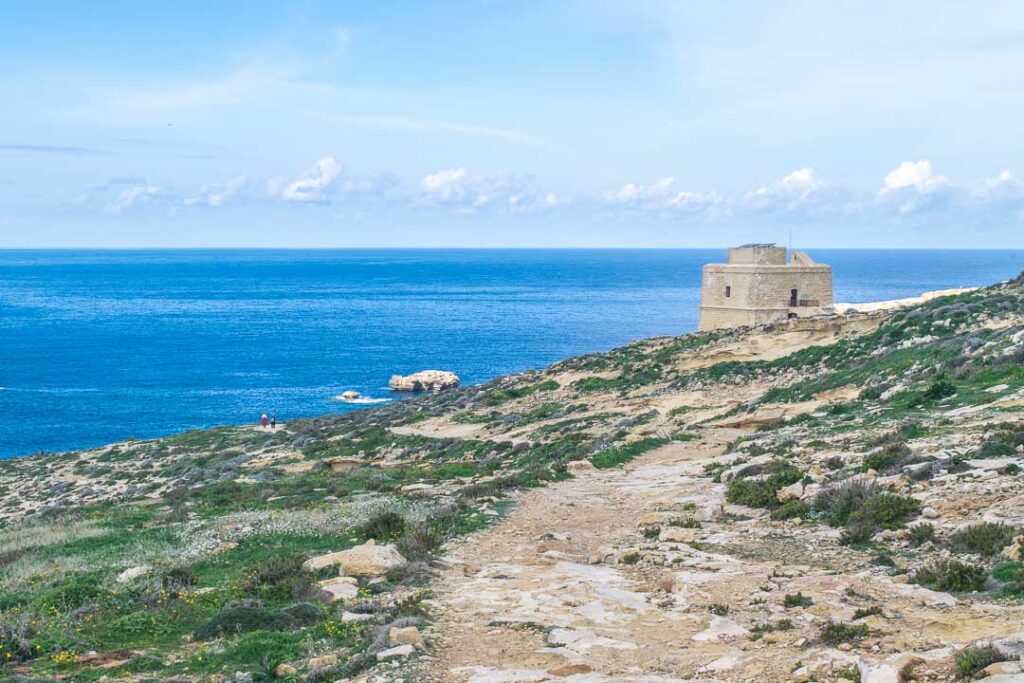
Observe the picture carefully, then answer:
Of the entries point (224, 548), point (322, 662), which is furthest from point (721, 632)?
point (224, 548)

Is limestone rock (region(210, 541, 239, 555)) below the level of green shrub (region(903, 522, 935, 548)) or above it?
below

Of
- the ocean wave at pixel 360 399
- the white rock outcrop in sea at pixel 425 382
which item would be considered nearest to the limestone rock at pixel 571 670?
the ocean wave at pixel 360 399

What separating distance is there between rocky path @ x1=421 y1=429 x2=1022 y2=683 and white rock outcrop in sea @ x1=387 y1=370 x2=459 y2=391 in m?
63.2

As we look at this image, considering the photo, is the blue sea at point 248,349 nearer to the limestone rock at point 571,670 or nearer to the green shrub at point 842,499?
the green shrub at point 842,499

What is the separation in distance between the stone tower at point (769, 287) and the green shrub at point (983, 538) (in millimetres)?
39679

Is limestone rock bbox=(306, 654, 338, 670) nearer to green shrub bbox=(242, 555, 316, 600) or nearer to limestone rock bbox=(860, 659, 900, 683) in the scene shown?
green shrub bbox=(242, 555, 316, 600)

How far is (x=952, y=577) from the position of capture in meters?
10.2

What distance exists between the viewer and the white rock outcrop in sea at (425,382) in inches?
3105

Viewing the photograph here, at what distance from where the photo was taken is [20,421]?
219 feet

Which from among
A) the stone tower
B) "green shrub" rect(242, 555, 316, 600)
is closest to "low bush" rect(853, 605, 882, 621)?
"green shrub" rect(242, 555, 316, 600)

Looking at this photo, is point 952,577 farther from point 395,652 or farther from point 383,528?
point 383,528

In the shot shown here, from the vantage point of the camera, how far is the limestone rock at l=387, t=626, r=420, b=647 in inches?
377

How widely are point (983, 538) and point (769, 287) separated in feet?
135

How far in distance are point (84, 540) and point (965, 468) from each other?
16.5 m
